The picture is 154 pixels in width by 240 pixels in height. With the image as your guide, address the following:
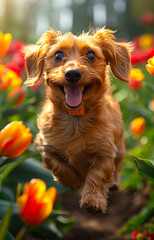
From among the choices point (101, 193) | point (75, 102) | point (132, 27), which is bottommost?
point (132, 27)

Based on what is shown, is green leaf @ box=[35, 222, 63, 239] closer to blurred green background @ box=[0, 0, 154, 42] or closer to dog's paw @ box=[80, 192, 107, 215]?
dog's paw @ box=[80, 192, 107, 215]

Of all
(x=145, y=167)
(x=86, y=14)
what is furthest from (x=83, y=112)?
(x=86, y=14)

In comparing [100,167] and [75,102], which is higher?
[75,102]

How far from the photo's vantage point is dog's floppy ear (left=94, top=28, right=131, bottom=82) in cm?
152

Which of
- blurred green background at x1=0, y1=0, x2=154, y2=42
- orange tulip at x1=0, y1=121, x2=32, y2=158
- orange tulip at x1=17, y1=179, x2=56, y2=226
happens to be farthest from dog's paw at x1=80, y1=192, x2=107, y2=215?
blurred green background at x1=0, y1=0, x2=154, y2=42

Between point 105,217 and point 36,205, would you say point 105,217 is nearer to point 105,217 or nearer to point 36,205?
point 105,217

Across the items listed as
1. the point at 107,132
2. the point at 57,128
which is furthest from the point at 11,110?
the point at 107,132

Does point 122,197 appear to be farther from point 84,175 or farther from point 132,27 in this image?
point 132,27

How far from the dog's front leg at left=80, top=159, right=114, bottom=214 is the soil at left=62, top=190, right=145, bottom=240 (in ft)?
7.77

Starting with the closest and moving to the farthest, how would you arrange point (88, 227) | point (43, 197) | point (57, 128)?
point (43, 197)
point (57, 128)
point (88, 227)

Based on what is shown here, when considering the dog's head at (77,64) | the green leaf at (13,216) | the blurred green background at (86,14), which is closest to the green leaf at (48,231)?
the green leaf at (13,216)

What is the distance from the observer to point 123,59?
61.6 inches

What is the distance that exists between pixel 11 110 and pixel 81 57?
179 cm

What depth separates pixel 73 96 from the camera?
131 centimetres
